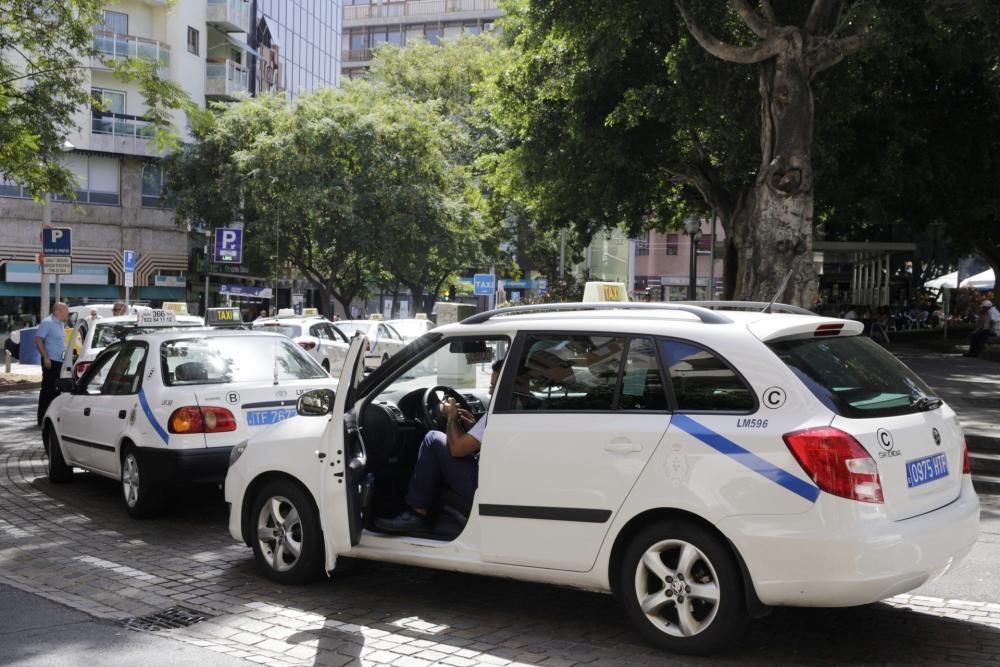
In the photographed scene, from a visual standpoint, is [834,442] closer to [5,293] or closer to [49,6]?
[49,6]

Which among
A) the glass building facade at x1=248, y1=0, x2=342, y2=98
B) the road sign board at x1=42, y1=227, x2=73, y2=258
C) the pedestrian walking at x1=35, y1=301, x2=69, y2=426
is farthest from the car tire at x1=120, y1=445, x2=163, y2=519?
the glass building facade at x1=248, y1=0, x2=342, y2=98

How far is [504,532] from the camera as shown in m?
5.37

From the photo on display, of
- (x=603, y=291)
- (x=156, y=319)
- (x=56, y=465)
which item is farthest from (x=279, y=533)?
(x=156, y=319)

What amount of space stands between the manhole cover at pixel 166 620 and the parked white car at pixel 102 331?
26.4 feet

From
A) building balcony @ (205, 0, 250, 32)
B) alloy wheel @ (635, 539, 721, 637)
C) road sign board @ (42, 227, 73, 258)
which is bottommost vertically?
alloy wheel @ (635, 539, 721, 637)

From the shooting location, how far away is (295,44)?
197 ft

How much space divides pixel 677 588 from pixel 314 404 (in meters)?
2.31

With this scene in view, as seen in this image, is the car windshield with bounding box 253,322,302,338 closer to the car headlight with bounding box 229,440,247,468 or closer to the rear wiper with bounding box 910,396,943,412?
Answer: the car headlight with bounding box 229,440,247,468

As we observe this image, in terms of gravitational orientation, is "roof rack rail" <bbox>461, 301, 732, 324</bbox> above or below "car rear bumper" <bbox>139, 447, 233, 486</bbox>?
above

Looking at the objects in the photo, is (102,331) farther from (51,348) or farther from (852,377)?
(852,377)

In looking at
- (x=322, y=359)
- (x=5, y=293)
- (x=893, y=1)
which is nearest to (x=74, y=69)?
(x=322, y=359)

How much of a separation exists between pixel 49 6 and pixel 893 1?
14312 millimetres

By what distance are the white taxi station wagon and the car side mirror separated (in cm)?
3

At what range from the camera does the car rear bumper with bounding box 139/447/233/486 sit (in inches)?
319
